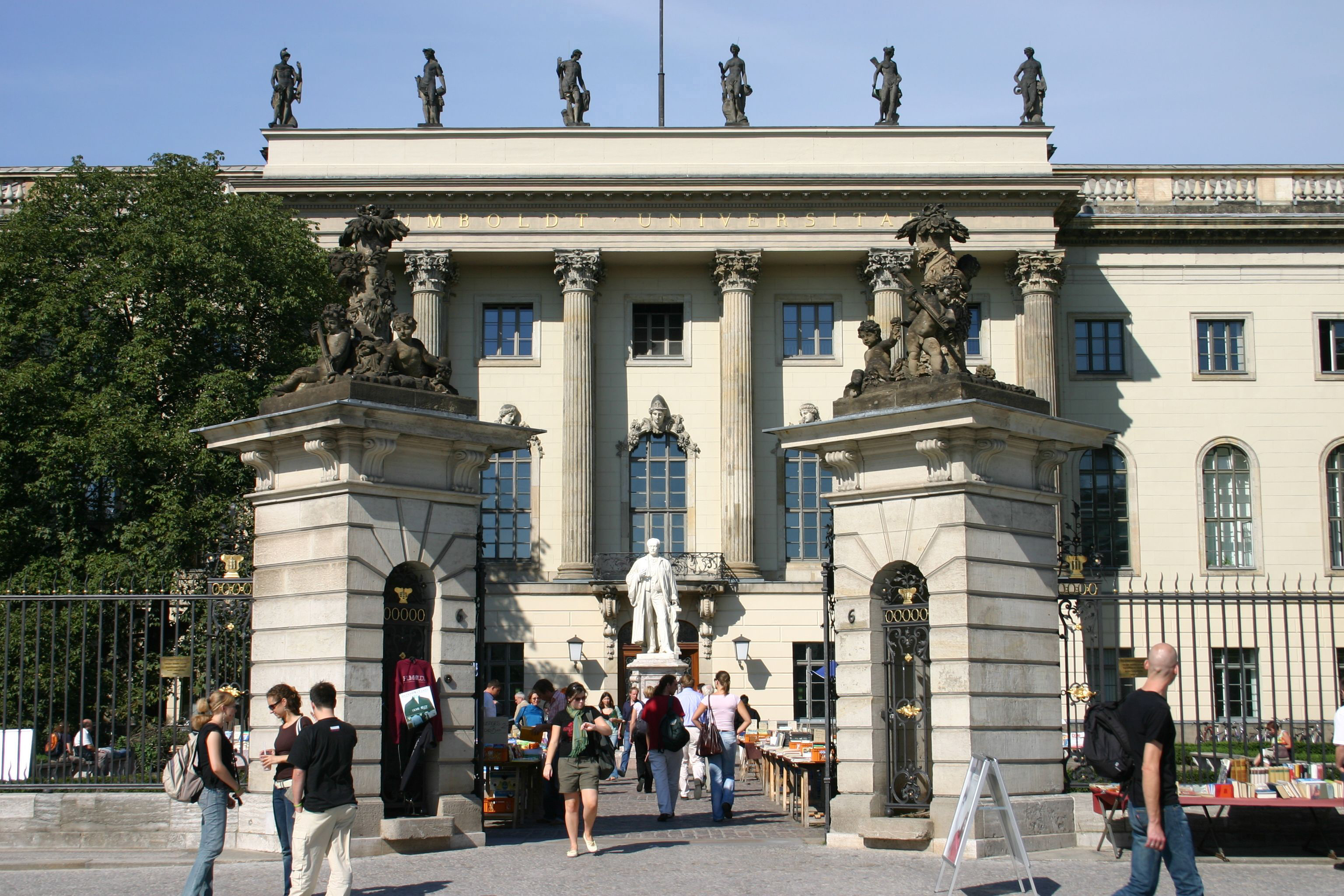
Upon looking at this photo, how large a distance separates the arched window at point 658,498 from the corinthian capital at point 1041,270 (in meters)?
11.0

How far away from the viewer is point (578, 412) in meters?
41.4

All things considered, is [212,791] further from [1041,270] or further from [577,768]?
[1041,270]

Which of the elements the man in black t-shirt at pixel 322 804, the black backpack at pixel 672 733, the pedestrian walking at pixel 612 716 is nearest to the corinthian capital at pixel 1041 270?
the pedestrian walking at pixel 612 716

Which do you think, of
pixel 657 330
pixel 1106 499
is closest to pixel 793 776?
pixel 657 330

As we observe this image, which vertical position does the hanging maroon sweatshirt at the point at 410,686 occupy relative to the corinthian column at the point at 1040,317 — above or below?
below

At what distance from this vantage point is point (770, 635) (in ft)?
131

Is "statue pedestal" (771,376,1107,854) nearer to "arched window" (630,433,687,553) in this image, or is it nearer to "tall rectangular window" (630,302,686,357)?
"arched window" (630,433,687,553)

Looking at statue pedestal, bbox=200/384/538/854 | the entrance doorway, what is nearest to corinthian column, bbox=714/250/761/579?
the entrance doorway

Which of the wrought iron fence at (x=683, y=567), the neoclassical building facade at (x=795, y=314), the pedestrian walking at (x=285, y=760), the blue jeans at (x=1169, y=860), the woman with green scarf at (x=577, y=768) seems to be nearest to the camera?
the blue jeans at (x=1169, y=860)

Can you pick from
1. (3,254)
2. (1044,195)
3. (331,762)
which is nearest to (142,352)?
(3,254)

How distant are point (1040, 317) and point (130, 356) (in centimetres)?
2490

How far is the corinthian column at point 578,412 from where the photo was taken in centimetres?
4069

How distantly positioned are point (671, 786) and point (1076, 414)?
96.8 ft

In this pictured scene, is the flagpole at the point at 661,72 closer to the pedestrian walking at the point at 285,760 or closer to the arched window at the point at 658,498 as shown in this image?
the arched window at the point at 658,498
